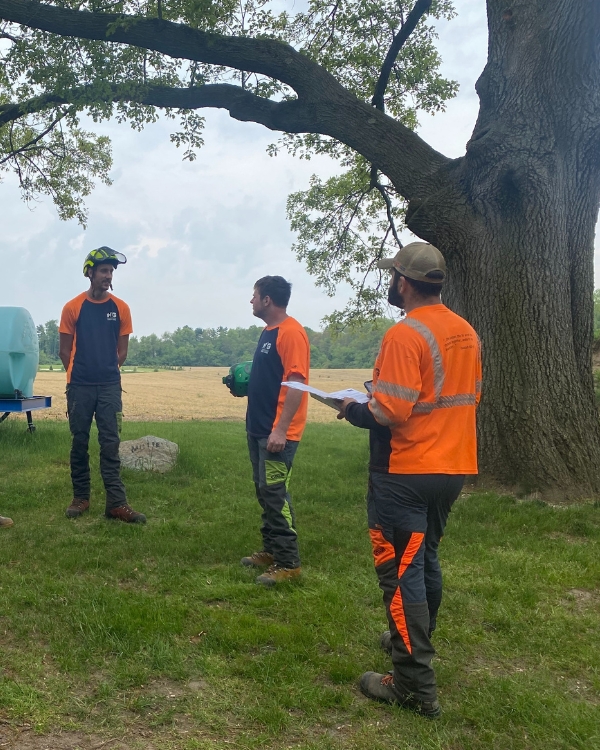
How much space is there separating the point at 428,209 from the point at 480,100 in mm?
1512

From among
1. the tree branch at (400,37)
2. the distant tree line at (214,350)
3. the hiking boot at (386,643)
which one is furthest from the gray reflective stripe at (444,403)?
the distant tree line at (214,350)

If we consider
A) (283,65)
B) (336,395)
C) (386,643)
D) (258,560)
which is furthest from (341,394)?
(283,65)

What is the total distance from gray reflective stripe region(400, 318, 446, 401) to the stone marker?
20.8ft

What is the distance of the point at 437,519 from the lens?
3.19 metres

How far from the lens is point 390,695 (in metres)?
3.18

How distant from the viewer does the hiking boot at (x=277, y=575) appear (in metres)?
4.71

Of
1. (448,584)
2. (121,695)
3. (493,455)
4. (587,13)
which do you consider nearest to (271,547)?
(448,584)

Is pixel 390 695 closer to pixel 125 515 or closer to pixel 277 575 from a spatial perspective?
pixel 277 575

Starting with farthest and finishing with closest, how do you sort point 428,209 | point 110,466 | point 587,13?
point 428,209, point 587,13, point 110,466

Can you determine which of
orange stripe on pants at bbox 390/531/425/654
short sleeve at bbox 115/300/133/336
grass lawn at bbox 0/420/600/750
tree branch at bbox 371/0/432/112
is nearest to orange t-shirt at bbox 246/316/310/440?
grass lawn at bbox 0/420/600/750

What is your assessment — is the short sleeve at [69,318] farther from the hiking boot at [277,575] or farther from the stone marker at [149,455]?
the hiking boot at [277,575]

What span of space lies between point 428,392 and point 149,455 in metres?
6.51

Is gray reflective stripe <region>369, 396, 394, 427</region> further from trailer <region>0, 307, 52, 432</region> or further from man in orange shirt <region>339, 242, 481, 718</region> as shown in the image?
trailer <region>0, 307, 52, 432</region>

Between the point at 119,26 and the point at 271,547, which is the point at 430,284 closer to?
the point at 271,547
